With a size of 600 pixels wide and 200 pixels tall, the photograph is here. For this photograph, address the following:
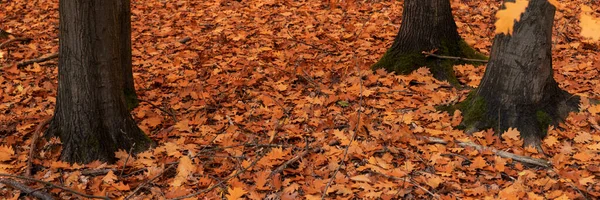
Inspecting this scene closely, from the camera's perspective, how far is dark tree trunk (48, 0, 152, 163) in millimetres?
4312

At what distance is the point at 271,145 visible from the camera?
15.4 feet

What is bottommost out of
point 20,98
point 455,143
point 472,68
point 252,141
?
point 20,98

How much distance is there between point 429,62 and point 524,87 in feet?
5.46

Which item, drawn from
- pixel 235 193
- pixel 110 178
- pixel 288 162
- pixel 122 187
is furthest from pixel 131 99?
pixel 235 193

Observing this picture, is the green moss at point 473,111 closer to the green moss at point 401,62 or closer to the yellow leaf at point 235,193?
the green moss at point 401,62

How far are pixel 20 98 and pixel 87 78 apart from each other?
2310 millimetres

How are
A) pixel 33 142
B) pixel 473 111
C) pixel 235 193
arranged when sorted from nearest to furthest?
pixel 235 193, pixel 33 142, pixel 473 111

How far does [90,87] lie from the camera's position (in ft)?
14.6

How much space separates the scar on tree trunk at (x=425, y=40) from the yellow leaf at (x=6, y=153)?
3990 mm

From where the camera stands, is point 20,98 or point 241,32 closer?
point 20,98

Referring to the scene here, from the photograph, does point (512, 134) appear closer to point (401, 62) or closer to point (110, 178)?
point (401, 62)

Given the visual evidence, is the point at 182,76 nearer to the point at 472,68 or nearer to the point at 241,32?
the point at 241,32

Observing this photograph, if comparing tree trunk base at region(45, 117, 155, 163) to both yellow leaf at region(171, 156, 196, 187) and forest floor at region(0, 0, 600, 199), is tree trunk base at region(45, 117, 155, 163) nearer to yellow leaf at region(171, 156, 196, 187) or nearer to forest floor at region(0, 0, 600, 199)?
forest floor at region(0, 0, 600, 199)

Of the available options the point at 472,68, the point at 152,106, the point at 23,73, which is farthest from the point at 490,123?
the point at 23,73
